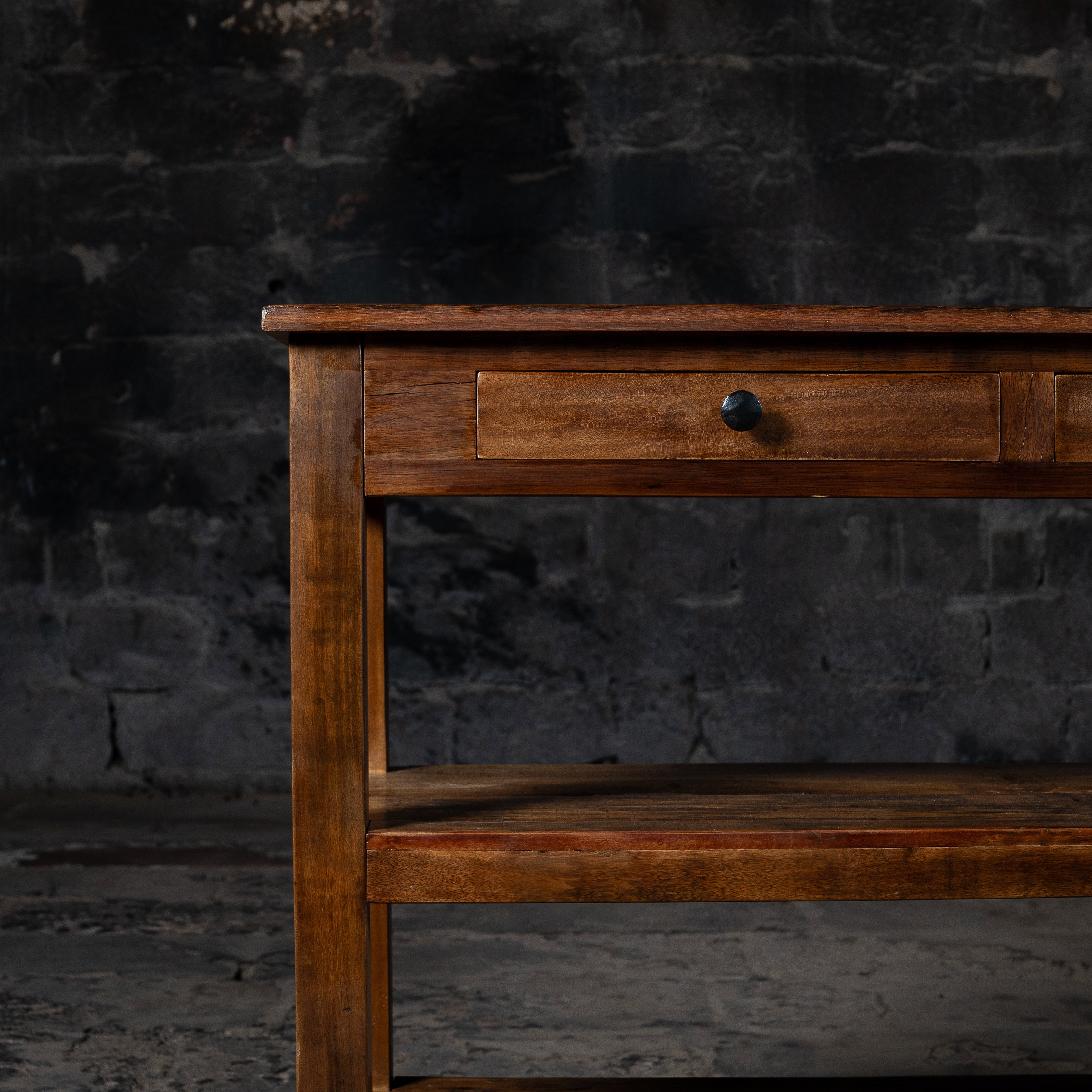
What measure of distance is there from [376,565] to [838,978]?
3.67ft

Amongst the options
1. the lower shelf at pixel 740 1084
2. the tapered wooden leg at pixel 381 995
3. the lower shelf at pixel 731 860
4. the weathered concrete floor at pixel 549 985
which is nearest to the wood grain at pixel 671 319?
the lower shelf at pixel 731 860

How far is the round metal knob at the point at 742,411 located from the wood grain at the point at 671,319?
63mm

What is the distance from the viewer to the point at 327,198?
310 centimetres

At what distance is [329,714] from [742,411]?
479mm

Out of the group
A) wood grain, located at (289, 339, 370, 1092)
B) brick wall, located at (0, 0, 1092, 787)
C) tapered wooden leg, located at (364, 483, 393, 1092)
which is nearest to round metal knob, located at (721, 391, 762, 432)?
wood grain, located at (289, 339, 370, 1092)

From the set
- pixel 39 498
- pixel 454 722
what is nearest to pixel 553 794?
pixel 454 722

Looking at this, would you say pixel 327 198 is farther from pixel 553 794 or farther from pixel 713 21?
pixel 553 794

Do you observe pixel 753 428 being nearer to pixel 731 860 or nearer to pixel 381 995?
pixel 731 860

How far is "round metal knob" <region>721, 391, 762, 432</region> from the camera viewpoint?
3.36ft

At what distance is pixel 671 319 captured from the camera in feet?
3.28

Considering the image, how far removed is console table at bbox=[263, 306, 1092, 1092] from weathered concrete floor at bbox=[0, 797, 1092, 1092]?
0.69m

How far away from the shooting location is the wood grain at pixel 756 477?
3.40 ft

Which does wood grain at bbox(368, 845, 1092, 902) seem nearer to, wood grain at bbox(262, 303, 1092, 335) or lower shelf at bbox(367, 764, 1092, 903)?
lower shelf at bbox(367, 764, 1092, 903)

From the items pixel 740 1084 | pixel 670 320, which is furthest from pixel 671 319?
pixel 740 1084
